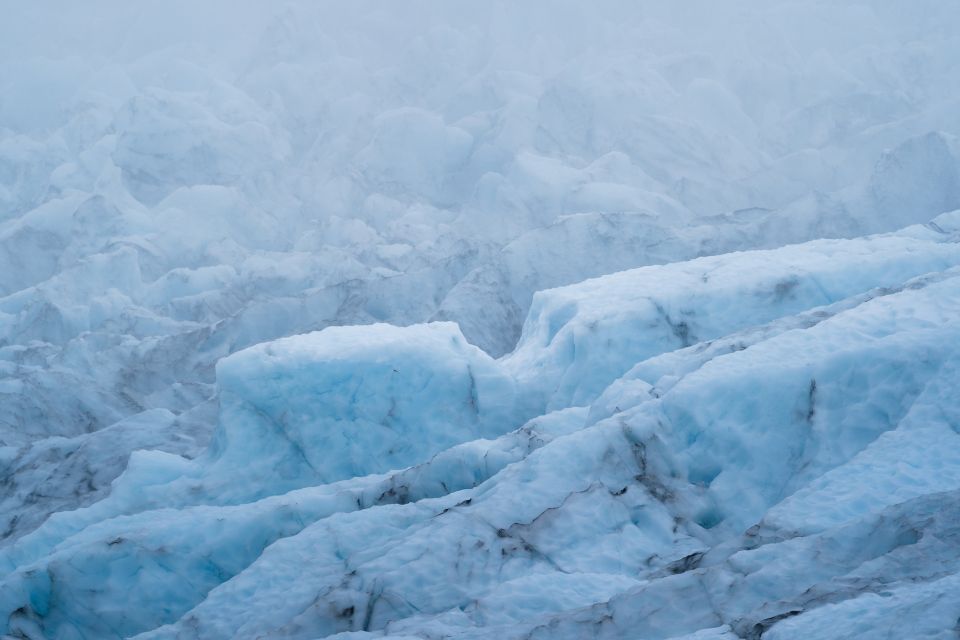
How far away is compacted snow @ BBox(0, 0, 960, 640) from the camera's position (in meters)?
4.37

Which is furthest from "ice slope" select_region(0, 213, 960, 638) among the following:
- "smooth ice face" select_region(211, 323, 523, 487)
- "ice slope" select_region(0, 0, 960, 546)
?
"ice slope" select_region(0, 0, 960, 546)

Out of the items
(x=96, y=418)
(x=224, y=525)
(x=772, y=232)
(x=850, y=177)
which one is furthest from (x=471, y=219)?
(x=224, y=525)

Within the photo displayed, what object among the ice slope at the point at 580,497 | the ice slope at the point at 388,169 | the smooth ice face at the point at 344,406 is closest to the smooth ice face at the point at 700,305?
the ice slope at the point at 580,497

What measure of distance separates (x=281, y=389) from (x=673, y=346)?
3.42 m

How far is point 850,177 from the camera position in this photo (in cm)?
1639

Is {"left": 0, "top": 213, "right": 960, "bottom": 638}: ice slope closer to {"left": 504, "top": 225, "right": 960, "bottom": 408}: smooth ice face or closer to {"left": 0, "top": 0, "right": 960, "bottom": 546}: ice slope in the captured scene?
{"left": 504, "top": 225, "right": 960, "bottom": 408}: smooth ice face

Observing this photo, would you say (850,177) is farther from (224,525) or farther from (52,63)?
(52,63)

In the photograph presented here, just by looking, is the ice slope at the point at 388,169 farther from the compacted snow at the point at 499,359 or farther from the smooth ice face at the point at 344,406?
the smooth ice face at the point at 344,406

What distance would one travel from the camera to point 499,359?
33.3ft

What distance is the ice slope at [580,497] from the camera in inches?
146

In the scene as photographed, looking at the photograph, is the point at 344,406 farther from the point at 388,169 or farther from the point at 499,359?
the point at 388,169

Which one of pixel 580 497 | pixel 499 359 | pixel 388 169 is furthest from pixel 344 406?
pixel 388 169

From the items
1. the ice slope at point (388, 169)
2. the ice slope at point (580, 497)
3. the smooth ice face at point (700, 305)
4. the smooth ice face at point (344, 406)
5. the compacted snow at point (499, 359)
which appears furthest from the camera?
the ice slope at point (388, 169)

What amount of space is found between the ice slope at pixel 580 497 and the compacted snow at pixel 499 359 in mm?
23
